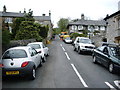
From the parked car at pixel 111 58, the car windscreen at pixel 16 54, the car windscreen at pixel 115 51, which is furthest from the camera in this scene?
the car windscreen at pixel 115 51

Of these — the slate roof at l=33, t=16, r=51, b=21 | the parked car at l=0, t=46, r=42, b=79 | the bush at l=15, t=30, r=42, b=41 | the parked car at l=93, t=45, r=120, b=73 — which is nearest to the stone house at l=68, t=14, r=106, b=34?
the slate roof at l=33, t=16, r=51, b=21

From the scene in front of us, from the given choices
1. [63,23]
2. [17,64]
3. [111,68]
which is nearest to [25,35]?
[111,68]

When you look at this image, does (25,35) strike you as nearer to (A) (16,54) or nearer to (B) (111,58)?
(A) (16,54)

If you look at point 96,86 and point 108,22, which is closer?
point 96,86

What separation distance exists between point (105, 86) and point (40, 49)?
22.2 feet

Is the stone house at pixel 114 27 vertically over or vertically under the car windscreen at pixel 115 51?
over

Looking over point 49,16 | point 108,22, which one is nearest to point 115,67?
point 108,22

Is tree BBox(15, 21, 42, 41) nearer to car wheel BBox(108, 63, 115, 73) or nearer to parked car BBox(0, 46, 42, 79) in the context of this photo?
car wheel BBox(108, 63, 115, 73)

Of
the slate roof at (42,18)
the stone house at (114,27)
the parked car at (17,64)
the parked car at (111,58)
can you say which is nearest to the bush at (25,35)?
the stone house at (114,27)

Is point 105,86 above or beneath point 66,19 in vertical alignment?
beneath

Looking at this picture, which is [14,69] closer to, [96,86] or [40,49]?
[96,86]

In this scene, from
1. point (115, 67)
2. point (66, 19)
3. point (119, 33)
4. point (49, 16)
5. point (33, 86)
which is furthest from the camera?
point (66, 19)

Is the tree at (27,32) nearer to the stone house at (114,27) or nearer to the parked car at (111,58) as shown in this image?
the stone house at (114,27)

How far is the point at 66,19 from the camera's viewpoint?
298ft
